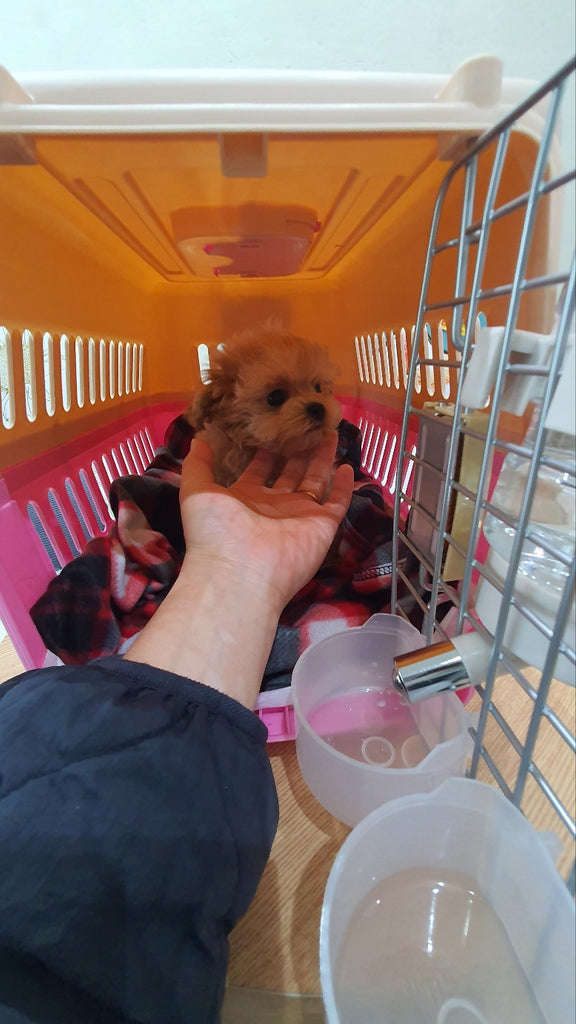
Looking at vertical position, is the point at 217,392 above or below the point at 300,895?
above

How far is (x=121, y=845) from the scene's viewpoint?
333 millimetres

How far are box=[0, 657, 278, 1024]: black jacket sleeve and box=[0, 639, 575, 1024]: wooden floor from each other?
0.43ft

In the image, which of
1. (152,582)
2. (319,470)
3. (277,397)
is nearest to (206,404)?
(277,397)

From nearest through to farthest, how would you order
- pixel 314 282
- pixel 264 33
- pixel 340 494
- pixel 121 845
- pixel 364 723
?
1. pixel 121 845
2. pixel 364 723
3. pixel 264 33
4. pixel 340 494
5. pixel 314 282

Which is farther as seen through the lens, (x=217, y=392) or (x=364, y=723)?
(x=217, y=392)

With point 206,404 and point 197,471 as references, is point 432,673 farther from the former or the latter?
point 206,404

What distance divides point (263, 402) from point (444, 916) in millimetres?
828

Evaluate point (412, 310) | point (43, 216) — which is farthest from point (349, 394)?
point (43, 216)

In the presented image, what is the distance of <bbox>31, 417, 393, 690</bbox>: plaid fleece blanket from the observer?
0.74m

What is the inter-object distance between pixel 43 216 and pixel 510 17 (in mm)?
744

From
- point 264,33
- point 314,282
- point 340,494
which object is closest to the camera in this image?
point 264,33

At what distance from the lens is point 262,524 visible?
28.0 inches

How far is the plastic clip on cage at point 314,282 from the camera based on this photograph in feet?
1.30

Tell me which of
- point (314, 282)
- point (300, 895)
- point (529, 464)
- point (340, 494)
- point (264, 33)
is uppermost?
point (264, 33)
